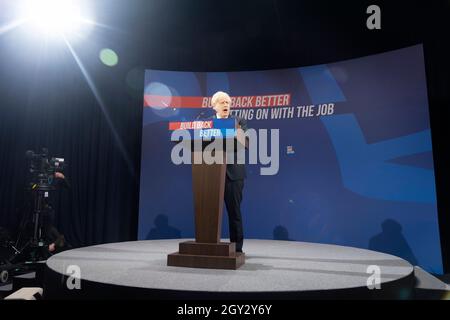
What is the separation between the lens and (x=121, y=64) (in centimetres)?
574

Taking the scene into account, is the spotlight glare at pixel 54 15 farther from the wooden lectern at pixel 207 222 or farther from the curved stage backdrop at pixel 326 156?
the wooden lectern at pixel 207 222

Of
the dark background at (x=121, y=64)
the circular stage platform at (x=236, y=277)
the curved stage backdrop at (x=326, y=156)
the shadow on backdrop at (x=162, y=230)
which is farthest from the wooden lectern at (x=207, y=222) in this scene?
the dark background at (x=121, y=64)

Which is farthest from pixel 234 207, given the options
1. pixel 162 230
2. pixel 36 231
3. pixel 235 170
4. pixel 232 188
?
pixel 162 230

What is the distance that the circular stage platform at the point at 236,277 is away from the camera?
1.82m

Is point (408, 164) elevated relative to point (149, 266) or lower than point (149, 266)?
elevated

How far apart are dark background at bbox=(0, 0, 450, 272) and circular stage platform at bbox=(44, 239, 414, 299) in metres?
2.45

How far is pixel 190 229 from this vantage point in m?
5.41

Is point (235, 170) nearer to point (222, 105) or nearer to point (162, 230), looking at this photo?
point (222, 105)

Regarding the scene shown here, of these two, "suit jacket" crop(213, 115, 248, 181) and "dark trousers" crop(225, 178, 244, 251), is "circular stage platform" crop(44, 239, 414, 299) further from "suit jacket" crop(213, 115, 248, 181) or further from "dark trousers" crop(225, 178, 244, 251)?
"suit jacket" crop(213, 115, 248, 181)

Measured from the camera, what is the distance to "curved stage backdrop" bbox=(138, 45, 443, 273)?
4.46 m

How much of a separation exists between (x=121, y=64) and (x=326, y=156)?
11.8 feet
